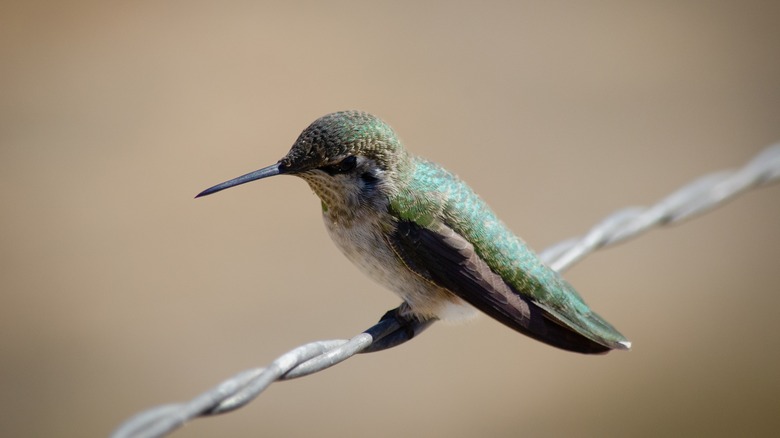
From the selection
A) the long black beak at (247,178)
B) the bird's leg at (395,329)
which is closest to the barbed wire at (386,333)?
the bird's leg at (395,329)

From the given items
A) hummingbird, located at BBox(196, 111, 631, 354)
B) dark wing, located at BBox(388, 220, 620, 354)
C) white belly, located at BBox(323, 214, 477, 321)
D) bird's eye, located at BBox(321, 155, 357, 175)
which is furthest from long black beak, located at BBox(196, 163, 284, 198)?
dark wing, located at BBox(388, 220, 620, 354)

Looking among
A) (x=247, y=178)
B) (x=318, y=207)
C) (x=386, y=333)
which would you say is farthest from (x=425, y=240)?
(x=318, y=207)

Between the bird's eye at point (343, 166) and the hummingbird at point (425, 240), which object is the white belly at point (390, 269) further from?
the bird's eye at point (343, 166)

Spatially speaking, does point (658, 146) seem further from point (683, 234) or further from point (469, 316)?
point (469, 316)

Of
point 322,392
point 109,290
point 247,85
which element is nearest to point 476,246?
point 322,392

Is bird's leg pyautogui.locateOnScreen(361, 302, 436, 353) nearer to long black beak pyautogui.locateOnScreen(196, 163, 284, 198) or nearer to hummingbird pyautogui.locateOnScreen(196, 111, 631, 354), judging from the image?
hummingbird pyautogui.locateOnScreen(196, 111, 631, 354)
